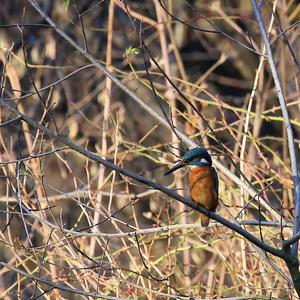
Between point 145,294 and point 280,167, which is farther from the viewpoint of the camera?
point 280,167

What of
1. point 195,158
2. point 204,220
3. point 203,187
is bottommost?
point 204,220

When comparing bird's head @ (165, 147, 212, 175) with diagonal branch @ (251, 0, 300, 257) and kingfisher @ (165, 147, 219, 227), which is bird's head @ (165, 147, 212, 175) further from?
diagonal branch @ (251, 0, 300, 257)

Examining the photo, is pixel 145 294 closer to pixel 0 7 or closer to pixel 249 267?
pixel 249 267

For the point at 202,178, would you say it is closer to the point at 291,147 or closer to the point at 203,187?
the point at 203,187

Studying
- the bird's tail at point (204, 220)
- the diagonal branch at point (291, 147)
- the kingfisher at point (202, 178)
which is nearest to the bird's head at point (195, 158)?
the kingfisher at point (202, 178)

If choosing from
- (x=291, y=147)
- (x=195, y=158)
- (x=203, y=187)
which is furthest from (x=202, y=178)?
(x=291, y=147)

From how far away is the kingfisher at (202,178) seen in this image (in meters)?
3.32

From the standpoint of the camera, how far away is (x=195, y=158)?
334 centimetres

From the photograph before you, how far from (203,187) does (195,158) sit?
15 centimetres

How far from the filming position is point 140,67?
8820 mm

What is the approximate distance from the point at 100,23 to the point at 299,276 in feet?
20.0

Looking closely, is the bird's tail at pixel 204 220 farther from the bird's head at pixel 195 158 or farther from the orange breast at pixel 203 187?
the bird's head at pixel 195 158

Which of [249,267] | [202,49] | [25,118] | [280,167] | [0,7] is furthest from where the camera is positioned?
[202,49]

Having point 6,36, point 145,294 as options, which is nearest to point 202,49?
point 6,36
